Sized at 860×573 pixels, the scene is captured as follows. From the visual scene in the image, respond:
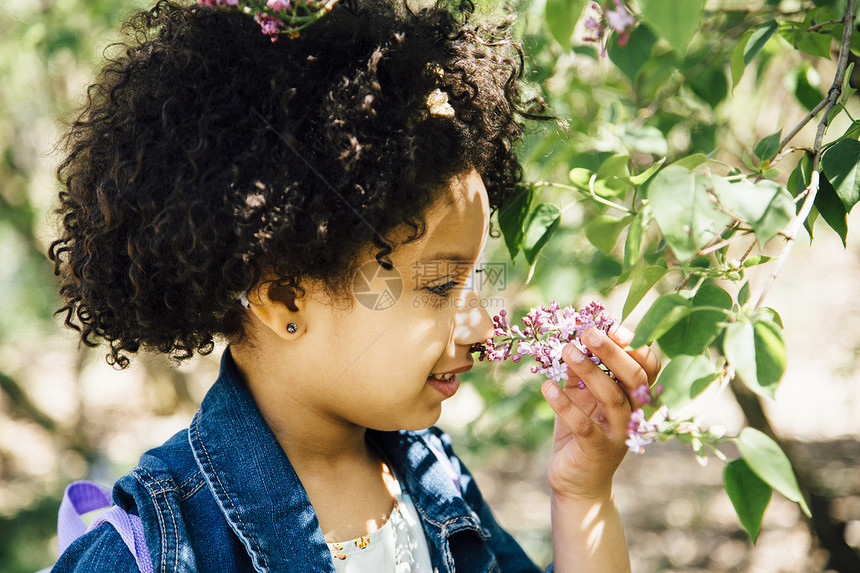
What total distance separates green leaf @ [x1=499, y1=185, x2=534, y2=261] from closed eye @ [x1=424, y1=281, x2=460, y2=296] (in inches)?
4.6

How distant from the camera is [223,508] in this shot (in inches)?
41.9

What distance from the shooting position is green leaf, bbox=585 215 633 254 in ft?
3.50

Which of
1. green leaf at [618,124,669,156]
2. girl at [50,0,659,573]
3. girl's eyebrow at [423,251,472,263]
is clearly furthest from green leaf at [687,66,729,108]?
girl's eyebrow at [423,251,472,263]

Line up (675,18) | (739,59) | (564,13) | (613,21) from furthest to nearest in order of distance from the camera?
(739,59) < (613,21) < (564,13) < (675,18)

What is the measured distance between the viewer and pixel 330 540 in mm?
1188

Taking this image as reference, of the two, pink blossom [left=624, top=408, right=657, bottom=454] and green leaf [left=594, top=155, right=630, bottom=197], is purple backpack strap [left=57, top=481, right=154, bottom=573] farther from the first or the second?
green leaf [left=594, top=155, right=630, bottom=197]

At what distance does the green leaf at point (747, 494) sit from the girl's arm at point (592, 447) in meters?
0.33

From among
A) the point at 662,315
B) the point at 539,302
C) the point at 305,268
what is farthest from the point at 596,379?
the point at 539,302

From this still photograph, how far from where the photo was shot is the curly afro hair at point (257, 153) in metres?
1.03

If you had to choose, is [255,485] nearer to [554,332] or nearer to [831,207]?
[554,332]

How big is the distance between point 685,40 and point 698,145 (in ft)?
3.57

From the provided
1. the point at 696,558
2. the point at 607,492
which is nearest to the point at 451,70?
the point at 607,492

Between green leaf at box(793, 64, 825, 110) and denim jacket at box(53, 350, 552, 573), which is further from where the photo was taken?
green leaf at box(793, 64, 825, 110)

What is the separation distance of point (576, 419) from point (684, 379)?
1.66 ft
